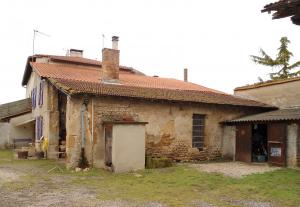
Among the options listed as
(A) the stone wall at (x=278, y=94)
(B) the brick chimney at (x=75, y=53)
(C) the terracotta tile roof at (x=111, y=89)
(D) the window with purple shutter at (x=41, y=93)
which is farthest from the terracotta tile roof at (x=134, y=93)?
(B) the brick chimney at (x=75, y=53)

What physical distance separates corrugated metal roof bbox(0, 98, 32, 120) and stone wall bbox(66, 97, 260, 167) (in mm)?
11537

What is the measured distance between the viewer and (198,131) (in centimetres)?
1817

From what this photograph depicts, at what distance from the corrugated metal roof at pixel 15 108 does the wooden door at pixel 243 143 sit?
48.1 ft

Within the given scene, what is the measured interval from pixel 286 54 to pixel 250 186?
23250mm

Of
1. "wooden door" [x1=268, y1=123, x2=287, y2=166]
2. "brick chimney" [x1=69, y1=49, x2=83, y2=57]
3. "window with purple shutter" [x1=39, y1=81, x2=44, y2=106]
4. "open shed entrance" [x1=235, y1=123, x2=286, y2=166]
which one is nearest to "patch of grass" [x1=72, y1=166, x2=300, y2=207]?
"wooden door" [x1=268, y1=123, x2=287, y2=166]

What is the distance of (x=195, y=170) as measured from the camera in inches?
551

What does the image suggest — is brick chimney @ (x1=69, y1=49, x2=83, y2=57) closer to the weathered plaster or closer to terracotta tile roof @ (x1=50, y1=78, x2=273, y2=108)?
terracotta tile roof @ (x1=50, y1=78, x2=273, y2=108)

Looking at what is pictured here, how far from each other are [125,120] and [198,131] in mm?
4572

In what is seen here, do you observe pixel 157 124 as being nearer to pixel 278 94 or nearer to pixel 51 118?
pixel 51 118

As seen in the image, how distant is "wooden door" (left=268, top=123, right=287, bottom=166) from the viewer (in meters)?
15.3

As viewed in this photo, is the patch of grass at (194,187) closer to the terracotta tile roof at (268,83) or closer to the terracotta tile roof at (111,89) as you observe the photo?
the terracotta tile roof at (111,89)

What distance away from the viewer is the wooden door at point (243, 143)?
56.5ft

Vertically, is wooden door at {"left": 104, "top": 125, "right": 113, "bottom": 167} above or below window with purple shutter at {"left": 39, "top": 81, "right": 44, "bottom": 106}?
below

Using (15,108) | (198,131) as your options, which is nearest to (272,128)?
(198,131)
